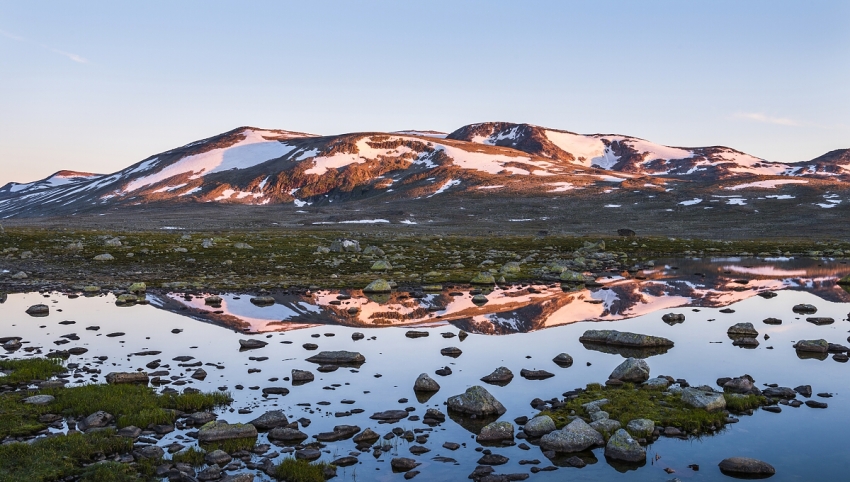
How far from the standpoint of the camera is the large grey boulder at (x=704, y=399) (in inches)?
628

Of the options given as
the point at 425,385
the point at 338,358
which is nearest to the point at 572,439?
the point at 425,385

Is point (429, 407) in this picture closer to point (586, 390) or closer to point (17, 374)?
point (586, 390)

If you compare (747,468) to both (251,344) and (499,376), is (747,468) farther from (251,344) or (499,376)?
(251,344)

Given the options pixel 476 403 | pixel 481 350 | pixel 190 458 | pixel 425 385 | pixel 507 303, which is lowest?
pixel 507 303

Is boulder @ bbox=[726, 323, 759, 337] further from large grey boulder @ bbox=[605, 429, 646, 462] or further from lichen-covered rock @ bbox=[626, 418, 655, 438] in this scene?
large grey boulder @ bbox=[605, 429, 646, 462]

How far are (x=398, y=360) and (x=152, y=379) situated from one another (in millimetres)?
7656

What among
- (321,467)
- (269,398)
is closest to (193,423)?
(269,398)

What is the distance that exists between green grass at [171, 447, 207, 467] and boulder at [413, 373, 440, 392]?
6.65 m

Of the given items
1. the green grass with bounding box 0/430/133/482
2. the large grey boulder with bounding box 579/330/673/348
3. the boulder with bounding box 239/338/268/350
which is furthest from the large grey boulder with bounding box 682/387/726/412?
the boulder with bounding box 239/338/268/350

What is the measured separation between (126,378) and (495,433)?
10701mm

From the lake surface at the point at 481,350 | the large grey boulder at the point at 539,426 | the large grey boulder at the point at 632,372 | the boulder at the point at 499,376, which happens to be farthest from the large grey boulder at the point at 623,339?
the large grey boulder at the point at 539,426

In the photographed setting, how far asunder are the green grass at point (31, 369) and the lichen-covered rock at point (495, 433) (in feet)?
41.3

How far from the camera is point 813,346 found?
2273 centimetres

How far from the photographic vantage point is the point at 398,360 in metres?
21.7
